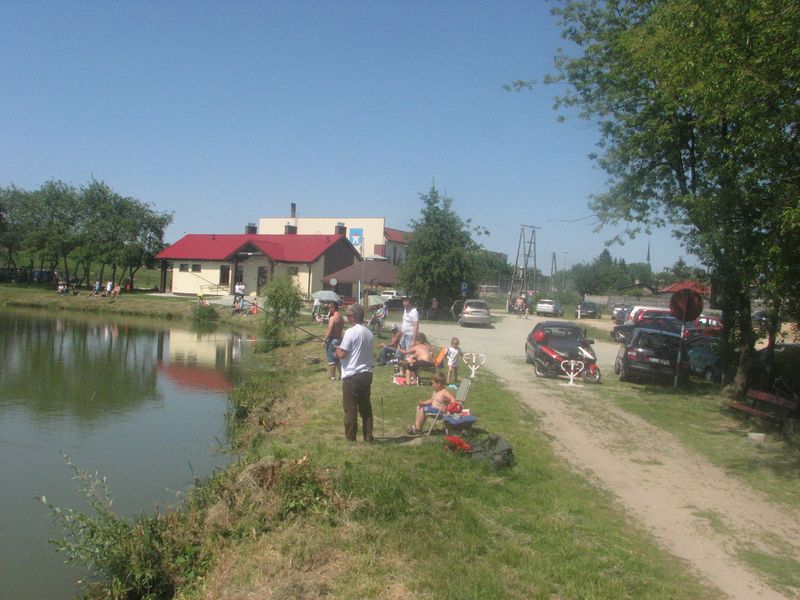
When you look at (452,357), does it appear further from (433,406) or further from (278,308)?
(278,308)

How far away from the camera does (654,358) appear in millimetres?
17391

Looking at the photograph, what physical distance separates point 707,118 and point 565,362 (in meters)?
7.30

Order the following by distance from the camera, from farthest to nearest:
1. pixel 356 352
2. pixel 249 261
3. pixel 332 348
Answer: pixel 249 261
pixel 332 348
pixel 356 352

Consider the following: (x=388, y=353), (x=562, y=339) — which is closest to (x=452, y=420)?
(x=388, y=353)

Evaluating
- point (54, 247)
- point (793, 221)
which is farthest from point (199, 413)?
point (54, 247)

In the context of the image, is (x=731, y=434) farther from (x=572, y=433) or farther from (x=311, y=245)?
(x=311, y=245)

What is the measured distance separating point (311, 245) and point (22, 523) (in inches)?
1803

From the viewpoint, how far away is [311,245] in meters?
53.6

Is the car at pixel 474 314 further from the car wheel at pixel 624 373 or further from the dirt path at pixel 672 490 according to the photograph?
the dirt path at pixel 672 490

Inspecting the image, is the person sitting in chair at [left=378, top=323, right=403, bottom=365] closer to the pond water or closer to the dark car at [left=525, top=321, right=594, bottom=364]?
the dark car at [left=525, top=321, right=594, bottom=364]

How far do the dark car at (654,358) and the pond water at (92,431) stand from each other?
1007cm

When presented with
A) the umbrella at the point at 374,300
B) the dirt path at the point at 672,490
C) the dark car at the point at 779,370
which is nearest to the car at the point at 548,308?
the umbrella at the point at 374,300

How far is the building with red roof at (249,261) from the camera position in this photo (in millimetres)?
50969

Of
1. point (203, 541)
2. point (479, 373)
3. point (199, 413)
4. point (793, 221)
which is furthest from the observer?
point (479, 373)
